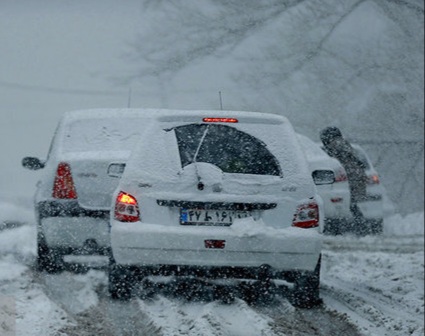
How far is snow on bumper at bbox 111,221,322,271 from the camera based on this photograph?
7.09 meters

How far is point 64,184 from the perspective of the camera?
888cm

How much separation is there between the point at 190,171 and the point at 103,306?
52.0 inches

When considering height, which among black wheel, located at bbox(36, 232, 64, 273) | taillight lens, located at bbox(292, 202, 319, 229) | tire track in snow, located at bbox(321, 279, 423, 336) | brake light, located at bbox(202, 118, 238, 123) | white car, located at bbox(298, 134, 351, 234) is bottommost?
tire track in snow, located at bbox(321, 279, 423, 336)

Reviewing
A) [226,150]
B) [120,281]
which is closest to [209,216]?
[226,150]

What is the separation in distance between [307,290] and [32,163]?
3390mm

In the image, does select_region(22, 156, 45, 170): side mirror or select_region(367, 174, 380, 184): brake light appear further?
select_region(367, 174, 380, 184): brake light

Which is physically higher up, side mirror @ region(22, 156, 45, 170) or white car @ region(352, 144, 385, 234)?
side mirror @ region(22, 156, 45, 170)

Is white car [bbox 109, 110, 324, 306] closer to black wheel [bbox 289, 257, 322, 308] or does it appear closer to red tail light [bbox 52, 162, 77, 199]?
black wheel [bbox 289, 257, 322, 308]

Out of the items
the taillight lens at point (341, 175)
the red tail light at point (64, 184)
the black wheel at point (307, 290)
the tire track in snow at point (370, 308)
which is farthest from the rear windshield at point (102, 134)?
the tire track in snow at point (370, 308)

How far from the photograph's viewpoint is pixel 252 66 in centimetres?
1027

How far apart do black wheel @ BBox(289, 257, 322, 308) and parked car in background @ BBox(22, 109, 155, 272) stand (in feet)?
6.08

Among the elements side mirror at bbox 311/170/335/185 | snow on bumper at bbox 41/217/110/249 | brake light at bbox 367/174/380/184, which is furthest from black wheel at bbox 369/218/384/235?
snow on bumper at bbox 41/217/110/249

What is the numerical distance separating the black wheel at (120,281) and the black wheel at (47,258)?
1423 mm

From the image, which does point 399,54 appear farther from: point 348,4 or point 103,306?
point 103,306
